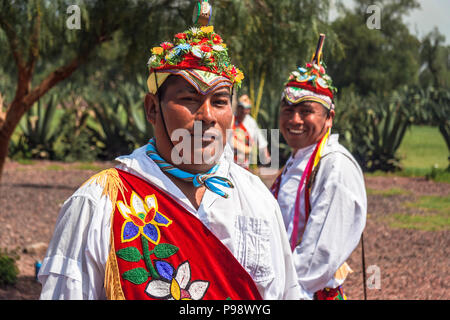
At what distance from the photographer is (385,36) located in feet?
127

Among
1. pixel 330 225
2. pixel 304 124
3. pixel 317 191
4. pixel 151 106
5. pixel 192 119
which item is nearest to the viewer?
pixel 192 119

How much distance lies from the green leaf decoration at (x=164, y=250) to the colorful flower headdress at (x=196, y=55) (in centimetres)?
64

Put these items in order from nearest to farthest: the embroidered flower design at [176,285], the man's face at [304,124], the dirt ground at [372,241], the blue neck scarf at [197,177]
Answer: the embroidered flower design at [176,285] < the blue neck scarf at [197,177] < the man's face at [304,124] < the dirt ground at [372,241]

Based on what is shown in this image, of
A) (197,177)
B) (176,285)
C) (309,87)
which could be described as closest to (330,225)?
(309,87)

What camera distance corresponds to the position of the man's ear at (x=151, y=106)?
7.42ft

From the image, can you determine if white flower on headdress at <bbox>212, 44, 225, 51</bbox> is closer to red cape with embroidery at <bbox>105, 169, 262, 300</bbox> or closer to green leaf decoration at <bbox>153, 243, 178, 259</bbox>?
red cape with embroidery at <bbox>105, 169, 262, 300</bbox>

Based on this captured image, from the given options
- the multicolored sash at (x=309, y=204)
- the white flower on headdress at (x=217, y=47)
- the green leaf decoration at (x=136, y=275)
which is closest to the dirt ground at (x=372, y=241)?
the multicolored sash at (x=309, y=204)

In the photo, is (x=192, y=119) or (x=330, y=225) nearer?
(x=192, y=119)

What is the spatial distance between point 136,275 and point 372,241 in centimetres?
768

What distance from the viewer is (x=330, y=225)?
3.41m

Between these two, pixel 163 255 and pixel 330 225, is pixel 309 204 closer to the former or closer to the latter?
pixel 330 225

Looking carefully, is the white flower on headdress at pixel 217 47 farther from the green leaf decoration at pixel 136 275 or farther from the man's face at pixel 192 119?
the green leaf decoration at pixel 136 275

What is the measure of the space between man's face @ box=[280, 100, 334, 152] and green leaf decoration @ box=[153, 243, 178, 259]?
200cm

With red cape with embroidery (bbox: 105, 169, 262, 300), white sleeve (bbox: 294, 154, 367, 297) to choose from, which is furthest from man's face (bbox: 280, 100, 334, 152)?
red cape with embroidery (bbox: 105, 169, 262, 300)
